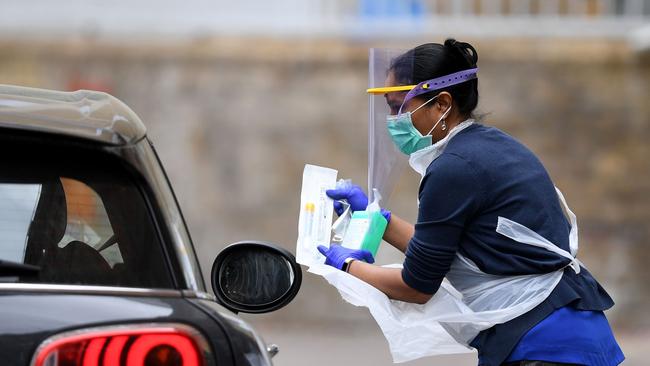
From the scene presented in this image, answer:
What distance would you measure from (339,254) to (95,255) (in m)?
1.13

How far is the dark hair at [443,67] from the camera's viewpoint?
3.77 m

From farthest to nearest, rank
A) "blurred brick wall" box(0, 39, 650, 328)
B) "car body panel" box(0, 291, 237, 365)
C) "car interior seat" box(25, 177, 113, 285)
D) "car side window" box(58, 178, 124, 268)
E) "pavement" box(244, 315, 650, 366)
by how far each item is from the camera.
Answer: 1. "blurred brick wall" box(0, 39, 650, 328)
2. "pavement" box(244, 315, 650, 366)
3. "car side window" box(58, 178, 124, 268)
4. "car interior seat" box(25, 177, 113, 285)
5. "car body panel" box(0, 291, 237, 365)

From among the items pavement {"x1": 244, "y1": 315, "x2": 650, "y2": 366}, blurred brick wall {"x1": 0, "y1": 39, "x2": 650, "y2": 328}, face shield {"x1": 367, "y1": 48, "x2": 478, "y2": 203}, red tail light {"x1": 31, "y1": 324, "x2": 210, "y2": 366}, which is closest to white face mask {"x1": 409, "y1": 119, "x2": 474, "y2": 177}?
face shield {"x1": 367, "y1": 48, "x2": 478, "y2": 203}

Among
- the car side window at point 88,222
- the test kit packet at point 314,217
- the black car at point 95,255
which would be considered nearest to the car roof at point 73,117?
the black car at point 95,255

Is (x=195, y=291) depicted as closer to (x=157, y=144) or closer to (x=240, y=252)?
(x=240, y=252)

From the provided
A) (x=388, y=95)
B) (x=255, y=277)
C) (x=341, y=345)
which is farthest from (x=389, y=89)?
(x=341, y=345)

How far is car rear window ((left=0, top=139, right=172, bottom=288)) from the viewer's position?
108 inches

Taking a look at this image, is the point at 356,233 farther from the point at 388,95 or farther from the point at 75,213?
the point at 75,213

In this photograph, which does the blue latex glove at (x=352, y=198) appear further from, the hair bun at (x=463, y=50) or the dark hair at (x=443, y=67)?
the hair bun at (x=463, y=50)

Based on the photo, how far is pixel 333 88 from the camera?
36.8 ft

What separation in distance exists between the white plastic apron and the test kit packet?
108 millimetres

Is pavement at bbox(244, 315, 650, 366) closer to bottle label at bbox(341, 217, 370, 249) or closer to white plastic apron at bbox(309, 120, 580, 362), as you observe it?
bottle label at bbox(341, 217, 370, 249)

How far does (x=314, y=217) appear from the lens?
3.89m

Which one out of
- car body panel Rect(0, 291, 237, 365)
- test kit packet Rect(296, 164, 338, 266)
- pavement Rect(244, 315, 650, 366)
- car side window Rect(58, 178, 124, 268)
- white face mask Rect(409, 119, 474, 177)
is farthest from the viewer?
pavement Rect(244, 315, 650, 366)
